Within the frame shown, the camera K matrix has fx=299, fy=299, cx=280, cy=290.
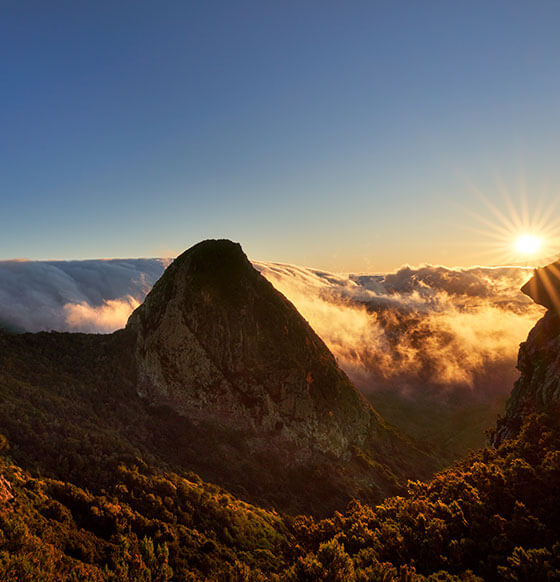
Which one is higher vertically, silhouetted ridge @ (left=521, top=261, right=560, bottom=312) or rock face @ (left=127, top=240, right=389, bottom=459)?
silhouetted ridge @ (left=521, top=261, right=560, bottom=312)

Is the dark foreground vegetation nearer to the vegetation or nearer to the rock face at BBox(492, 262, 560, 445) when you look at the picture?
the vegetation

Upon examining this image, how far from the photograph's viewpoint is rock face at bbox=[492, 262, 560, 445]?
151 ft

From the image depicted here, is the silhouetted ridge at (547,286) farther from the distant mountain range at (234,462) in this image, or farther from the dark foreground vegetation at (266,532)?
the dark foreground vegetation at (266,532)

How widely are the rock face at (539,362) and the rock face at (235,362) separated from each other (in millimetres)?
34583

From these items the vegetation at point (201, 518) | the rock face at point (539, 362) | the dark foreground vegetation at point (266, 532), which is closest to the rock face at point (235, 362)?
the vegetation at point (201, 518)

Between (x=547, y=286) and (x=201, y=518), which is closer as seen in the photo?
(x=201, y=518)

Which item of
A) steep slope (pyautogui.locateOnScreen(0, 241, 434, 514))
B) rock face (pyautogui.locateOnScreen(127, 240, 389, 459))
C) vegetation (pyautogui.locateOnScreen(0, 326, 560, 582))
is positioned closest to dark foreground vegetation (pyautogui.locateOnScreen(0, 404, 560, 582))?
vegetation (pyautogui.locateOnScreen(0, 326, 560, 582))

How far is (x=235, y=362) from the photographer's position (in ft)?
229

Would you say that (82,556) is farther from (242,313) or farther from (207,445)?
(242,313)

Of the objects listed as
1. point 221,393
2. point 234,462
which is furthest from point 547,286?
point 221,393

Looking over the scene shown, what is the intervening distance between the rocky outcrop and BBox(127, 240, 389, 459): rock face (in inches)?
8.7

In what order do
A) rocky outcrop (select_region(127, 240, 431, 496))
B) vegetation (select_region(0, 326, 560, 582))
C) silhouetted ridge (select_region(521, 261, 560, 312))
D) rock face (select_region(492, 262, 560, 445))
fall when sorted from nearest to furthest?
vegetation (select_region(0, 326, 560, 582)), rock face (select_region(492, 262, 560, 445)), silhouetted ridge (select_region(521, 261, 560, 312)), rocky outcrop (select_region(127, 240, 431, 496))

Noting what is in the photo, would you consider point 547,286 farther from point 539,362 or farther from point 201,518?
point 201,518

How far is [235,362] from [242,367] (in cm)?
203
